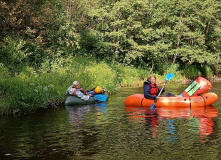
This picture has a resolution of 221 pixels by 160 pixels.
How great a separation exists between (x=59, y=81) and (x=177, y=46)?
14535mm

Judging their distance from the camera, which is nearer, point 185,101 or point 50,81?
point 185,101

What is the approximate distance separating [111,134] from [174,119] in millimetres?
2500

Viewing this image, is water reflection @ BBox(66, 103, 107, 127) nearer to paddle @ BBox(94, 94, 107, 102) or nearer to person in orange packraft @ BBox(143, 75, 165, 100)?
paddle @ BBox(94, 94, 107, 102)

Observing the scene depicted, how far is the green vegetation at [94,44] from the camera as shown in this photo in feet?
43.7

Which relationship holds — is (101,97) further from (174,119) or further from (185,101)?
(174,119)

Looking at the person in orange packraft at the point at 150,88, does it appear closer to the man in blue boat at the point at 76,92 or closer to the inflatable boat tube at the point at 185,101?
the inflatable boat tube at the point at 185,101

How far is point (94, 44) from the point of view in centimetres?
2238

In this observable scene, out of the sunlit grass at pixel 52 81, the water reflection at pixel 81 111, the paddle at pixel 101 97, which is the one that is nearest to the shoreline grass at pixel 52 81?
the sunlit grass at pixel 52 81

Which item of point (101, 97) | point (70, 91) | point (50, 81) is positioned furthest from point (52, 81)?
point (101, 97)

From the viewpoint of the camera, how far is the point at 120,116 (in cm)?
Result: 1021

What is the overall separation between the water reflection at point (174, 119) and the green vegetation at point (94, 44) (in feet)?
10.1

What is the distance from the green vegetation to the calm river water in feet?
5.53

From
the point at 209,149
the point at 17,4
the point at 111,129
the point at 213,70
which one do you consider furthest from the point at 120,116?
the point at 213,70

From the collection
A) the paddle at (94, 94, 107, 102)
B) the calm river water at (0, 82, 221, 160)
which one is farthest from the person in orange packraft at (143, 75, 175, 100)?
the paddle at (94, 94, 107, 102)
